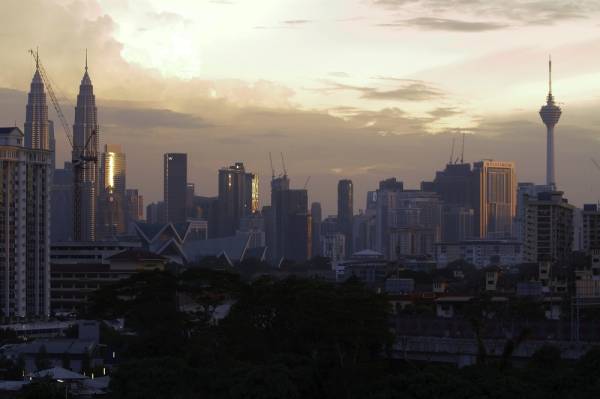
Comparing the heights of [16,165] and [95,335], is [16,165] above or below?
above

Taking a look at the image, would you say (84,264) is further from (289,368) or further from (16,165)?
(289,368)

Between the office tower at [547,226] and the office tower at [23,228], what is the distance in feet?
261

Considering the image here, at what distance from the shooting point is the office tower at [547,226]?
184 meters

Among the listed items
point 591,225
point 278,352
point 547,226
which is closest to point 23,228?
point 278,352

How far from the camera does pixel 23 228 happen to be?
11356cm

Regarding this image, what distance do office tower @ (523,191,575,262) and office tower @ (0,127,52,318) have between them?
79415 mm

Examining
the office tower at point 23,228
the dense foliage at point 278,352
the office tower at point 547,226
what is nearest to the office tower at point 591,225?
the office tower at point 547,226

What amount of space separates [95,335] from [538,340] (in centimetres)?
2256

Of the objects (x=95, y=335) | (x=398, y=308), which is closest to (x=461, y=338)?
(x=95, y=335)

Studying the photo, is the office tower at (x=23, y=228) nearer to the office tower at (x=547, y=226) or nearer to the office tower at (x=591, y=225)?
the office tower at (x=547, y=226)

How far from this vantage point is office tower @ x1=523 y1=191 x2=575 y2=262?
184 meters

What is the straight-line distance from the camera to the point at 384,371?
5291cm

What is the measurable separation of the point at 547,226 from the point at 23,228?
8537 centimetres

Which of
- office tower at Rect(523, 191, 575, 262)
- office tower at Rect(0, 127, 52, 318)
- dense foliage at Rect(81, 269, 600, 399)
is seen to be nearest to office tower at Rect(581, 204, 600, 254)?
office tower at Rect(523, 191, 575, 262)
